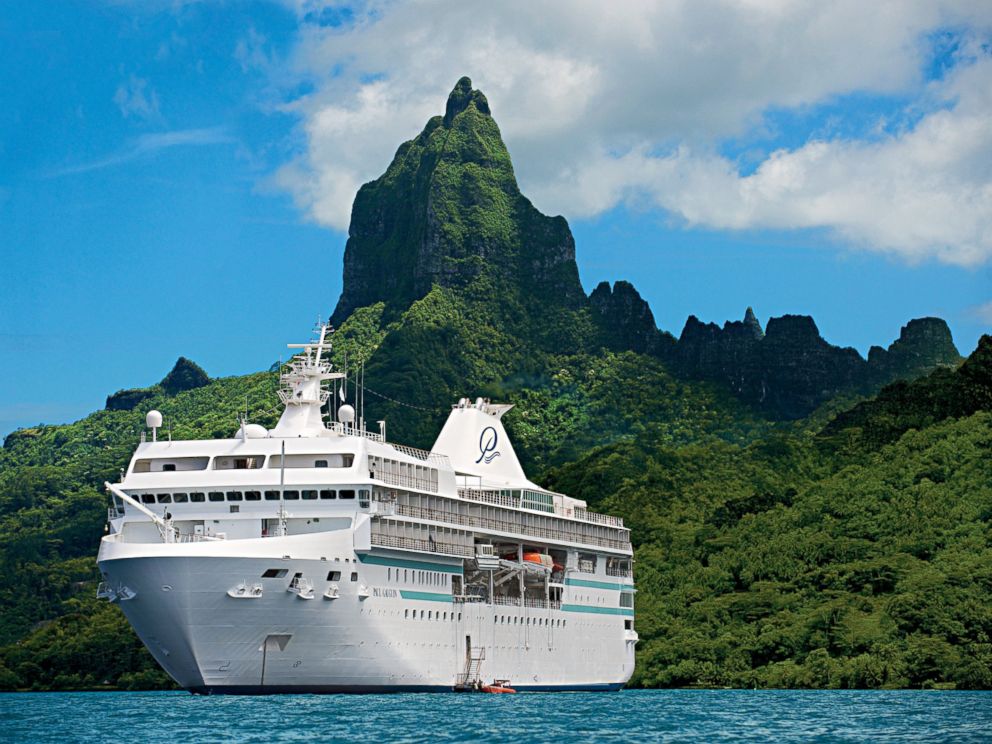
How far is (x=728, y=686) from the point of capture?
83000mm

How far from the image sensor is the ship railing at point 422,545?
55.5 meters

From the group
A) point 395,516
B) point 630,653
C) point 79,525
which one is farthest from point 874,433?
point 395,516

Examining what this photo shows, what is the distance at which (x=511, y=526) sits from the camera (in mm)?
65250

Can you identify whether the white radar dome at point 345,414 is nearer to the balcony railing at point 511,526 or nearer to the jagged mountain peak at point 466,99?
the balcony railing at point 511,526

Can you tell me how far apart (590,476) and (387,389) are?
122 ft

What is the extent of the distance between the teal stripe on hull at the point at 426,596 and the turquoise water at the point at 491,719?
11.2 feet

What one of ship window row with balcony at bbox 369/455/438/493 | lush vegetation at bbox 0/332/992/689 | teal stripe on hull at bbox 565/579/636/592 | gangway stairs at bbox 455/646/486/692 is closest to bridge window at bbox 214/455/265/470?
ship window row with balcony at bbox 369/455/438/493

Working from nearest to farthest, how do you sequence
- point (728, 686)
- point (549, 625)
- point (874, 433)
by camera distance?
point (549, 625) → point (728, 686) → point (874, 433)

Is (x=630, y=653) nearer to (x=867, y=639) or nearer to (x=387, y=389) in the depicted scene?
(x=867, y=639)

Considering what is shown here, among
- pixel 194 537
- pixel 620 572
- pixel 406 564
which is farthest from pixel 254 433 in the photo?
pixel 620 572

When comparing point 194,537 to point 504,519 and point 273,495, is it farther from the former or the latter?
point 504,519

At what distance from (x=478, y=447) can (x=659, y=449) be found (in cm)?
6873

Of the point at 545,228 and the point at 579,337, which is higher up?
the point at 545,228

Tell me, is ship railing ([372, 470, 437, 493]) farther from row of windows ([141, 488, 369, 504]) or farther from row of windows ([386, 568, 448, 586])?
row of windows ([386, 568, 448, 586])
